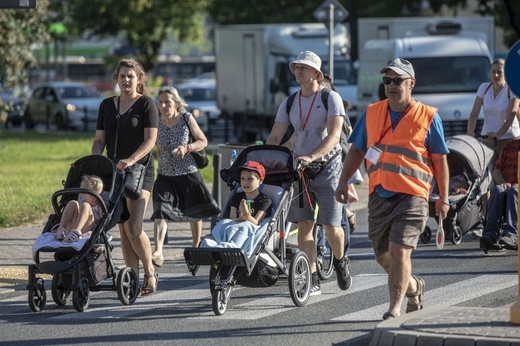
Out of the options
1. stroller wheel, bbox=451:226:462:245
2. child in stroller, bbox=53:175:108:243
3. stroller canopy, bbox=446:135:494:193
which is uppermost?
child in stroller, bbox=53:175:108:243

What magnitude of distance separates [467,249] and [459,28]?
13193 mm

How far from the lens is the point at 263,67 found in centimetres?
3444

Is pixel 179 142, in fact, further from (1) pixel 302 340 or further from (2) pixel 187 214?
(1) pixel 302 340

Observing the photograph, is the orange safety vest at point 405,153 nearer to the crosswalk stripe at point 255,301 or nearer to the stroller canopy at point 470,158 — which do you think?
the crosswalk stripe at point 255,301

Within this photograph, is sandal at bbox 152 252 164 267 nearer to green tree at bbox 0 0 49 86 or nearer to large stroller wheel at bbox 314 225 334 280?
large stroller wheel at bbox 314 225 334 280

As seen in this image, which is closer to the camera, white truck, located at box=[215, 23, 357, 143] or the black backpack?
the black backpack

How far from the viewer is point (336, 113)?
10.4 m

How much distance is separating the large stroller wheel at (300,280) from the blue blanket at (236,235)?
15.3 inches

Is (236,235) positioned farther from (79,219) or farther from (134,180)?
(79,219)

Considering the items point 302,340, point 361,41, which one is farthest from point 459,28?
point 302,340

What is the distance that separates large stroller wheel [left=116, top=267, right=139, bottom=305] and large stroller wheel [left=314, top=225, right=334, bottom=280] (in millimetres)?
1819

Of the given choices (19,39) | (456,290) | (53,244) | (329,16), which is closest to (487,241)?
(456,290)

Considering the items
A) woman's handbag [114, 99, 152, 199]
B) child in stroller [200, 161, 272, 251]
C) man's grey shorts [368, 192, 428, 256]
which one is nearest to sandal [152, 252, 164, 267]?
woman's handbag [114, 99, 152, 199]

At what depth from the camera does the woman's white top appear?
15.2m
